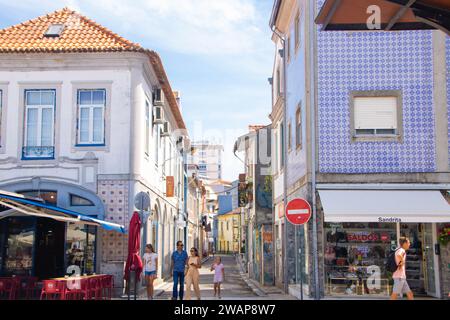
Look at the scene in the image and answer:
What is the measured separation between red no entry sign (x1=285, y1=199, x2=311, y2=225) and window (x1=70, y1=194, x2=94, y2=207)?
315 inches

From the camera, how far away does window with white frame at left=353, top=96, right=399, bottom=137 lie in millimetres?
17500

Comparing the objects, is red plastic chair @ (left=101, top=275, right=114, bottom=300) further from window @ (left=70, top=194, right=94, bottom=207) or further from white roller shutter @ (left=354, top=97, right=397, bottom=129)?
white roller shutter @ (left=354, top=97, right=397, bottom=129)

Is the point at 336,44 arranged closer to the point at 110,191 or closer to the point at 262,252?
the point at 110,191

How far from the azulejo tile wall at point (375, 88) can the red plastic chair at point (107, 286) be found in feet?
24.1

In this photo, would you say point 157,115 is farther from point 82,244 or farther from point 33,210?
point 33,210

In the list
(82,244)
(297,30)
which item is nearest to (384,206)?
(297,30)

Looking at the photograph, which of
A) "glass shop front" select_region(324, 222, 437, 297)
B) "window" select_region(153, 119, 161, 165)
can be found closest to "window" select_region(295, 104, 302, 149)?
"glass shop front" select_region(324, 222, 437, 297)

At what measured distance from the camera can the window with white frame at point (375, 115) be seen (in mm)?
17500

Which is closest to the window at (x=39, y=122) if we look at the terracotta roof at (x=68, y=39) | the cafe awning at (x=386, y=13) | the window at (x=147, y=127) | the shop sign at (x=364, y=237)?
the terracotta roof at (x=68, y=39)

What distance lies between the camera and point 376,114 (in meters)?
17.6

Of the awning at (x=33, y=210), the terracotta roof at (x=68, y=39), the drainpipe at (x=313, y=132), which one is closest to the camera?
the awning at (x=33, y=210)

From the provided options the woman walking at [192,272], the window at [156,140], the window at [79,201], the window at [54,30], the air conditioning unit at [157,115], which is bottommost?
the woman walking at [192,272]

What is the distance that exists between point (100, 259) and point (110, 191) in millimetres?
2269

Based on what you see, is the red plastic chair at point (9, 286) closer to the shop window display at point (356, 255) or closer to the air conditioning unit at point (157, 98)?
the shop window display at point (356, 255)
